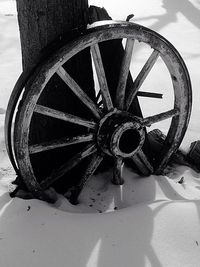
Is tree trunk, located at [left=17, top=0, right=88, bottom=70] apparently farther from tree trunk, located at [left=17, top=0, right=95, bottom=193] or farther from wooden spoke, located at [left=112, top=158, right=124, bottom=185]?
wooden spoke, located at [left=112, top=158, right=124, bottom=185]

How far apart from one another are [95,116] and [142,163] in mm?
579

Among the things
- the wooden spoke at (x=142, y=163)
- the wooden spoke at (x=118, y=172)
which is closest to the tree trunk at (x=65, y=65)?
the wooden spoke at (x=118, y=172)

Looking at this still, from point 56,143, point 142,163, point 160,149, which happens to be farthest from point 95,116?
point 160,149

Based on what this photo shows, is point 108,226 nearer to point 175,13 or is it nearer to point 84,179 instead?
point 84,179

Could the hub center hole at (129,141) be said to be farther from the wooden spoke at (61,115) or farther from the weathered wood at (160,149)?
the weathered wood at (160,149)

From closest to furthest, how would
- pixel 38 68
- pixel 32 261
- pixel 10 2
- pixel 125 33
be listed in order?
pixel 32 261, pixel 38 68, pixel 125 33, pixel 10 2

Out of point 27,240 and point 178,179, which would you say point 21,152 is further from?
point 178,179

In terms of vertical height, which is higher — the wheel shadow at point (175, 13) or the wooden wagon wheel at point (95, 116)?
the wheel shadow at point (175, 13)

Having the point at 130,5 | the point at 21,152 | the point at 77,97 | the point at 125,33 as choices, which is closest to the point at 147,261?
the point at 21,152

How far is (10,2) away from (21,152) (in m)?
7.09

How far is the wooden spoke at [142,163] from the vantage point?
257 centimetres

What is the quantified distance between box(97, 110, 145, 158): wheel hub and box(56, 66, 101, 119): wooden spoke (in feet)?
0.29

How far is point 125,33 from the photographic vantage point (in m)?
2.09

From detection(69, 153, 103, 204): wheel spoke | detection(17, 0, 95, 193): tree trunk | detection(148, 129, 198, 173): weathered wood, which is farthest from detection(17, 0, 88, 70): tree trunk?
detection(148, 129, 198, 173): weathered wood
